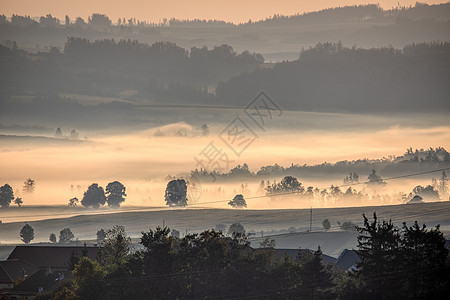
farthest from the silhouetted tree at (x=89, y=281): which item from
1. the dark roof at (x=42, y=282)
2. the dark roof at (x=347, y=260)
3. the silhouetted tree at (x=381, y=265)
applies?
the dark roof at (x=347, y=260)

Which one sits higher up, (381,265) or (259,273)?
(381,265)

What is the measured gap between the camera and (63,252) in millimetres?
193000

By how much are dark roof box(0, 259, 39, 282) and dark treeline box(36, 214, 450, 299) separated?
41.9 m

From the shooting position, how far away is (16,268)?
591 feet

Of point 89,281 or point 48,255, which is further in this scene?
point 48,255

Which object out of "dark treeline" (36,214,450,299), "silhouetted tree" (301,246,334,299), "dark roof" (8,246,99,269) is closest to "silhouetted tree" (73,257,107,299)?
"dark treeline" (36,214,450,299)

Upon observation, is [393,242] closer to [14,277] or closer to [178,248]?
[178,248]

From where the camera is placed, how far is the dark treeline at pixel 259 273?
385ft

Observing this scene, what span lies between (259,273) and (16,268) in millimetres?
67003

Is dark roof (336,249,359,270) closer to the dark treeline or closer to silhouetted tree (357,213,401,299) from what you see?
the dark treeline

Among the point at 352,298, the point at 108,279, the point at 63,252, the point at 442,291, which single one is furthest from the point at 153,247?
the point at 63,252

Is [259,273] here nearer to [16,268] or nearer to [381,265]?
[381,265]

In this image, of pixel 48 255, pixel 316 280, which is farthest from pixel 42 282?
pixel 316 280

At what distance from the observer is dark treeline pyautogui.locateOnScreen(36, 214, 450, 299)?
11731 centimetres
